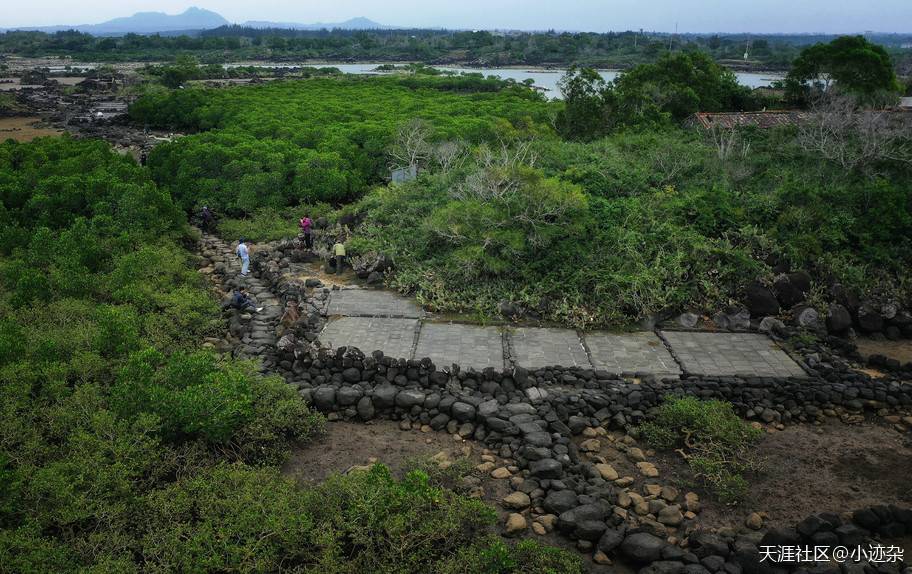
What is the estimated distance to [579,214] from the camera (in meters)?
14.0

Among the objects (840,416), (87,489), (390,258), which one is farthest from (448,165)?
(87,489)

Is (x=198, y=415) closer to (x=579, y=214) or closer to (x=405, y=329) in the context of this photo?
(x=405, y=329)

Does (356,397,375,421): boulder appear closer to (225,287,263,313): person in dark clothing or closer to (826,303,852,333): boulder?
(225,287,263,313): person in dark clothing

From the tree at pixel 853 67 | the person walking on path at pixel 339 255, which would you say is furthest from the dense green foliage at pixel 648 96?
the person walking on path at pixel 339 255

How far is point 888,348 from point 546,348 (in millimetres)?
6157

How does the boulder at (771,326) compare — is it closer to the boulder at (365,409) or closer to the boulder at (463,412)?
the boulder at (463,412)

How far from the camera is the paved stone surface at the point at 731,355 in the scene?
1061 cm

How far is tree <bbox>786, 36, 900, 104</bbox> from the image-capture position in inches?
1099

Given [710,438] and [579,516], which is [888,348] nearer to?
[710,438]

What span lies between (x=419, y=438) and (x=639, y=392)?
132 inches

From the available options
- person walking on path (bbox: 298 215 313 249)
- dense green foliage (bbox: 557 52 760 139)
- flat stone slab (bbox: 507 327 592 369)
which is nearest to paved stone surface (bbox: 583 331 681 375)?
flat stone slab (bbox: 507 327 592 369)

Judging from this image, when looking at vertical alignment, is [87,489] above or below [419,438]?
above

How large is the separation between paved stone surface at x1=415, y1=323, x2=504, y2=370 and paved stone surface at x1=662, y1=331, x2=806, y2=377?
10.1ft

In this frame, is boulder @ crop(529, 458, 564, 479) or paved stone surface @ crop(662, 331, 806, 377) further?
paved stone surface @ crop(662, 331, 806, 377)
